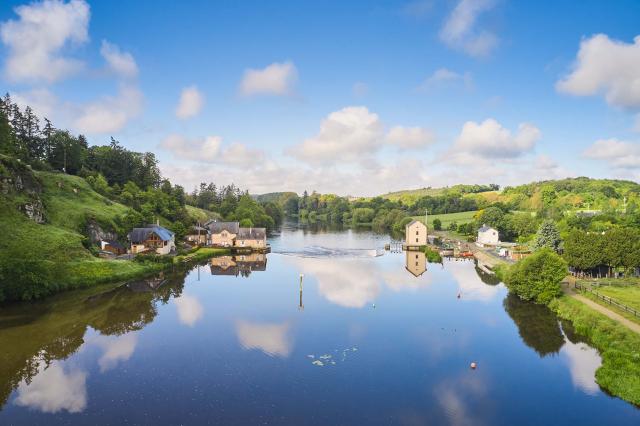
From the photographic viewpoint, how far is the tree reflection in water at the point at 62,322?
26938 millimetres

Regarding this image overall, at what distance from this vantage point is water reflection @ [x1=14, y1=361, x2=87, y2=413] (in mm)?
21906

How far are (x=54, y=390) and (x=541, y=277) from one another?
40960 mm

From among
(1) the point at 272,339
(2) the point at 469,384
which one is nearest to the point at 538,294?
(2) the point at 469,384

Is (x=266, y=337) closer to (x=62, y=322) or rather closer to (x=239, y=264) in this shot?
(x=62, y=322)

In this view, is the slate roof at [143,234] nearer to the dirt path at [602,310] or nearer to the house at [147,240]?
the house at [147,240]

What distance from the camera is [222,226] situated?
8525 cm

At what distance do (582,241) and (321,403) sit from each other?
41.0m

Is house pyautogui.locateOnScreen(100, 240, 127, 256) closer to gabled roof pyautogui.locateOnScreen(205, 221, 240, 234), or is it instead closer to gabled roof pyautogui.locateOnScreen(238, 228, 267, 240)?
gabled roof pyautogui.locateOnScreen(205, 221, 240, 234)

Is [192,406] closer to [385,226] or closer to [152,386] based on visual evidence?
[152,386]

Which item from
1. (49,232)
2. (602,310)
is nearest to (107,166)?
(49,232)

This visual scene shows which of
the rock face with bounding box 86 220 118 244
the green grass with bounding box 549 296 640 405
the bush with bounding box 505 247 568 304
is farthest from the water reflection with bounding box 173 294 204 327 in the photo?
the bush with bounding box 505 247 568 304

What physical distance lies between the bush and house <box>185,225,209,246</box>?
2364 inches

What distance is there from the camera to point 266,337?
105ft

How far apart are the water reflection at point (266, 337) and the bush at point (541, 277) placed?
80.5 ft
